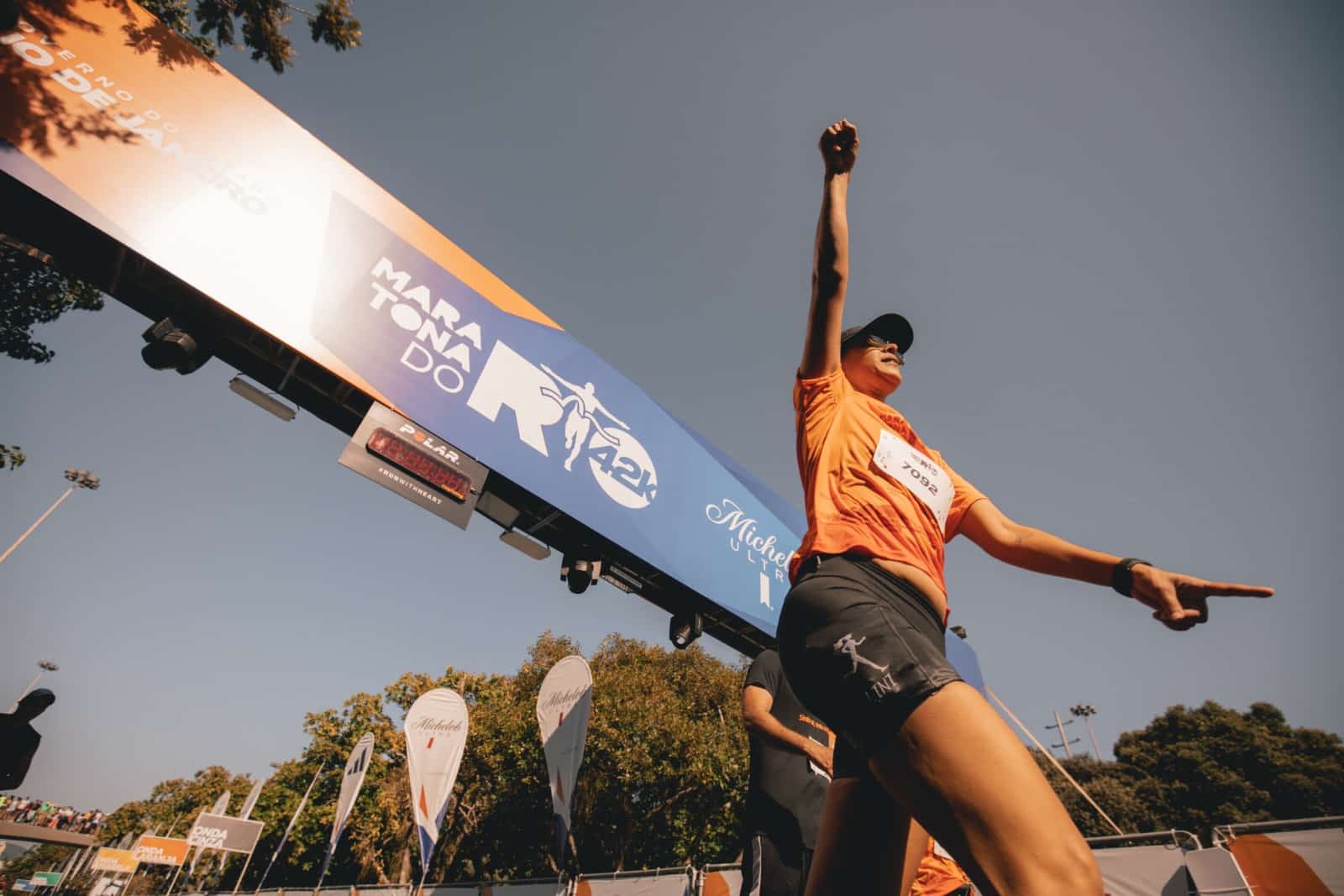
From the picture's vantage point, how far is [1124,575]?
1.34m

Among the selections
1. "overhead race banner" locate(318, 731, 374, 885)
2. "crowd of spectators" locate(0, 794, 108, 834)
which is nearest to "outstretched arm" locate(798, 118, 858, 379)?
"overhead race banner" locate(318, 731, 374, 885)

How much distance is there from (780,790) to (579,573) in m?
4.32

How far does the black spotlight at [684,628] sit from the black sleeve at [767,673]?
4635mm

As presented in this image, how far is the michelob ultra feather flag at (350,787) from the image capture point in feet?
28.5

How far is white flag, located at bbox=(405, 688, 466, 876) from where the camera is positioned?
257 inches

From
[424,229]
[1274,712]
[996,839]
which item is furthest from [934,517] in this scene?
[1274,712]

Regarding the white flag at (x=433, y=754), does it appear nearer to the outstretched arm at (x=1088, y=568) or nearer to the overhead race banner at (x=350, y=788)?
the overhead race banner at (x=350, y=788)

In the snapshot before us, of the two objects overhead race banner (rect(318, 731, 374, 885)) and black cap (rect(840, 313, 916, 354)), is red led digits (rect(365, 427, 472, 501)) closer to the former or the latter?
black cap (rect(840, 313, 916, 354))

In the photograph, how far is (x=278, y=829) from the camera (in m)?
26.0

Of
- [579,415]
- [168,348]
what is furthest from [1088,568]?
[168,348]

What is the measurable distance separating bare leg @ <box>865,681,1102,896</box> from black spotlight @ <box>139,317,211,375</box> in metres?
6.11

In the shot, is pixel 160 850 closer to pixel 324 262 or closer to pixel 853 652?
pixel 324 262

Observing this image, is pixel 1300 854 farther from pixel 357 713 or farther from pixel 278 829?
pixel 278 829

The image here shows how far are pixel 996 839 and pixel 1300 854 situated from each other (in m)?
8.07
